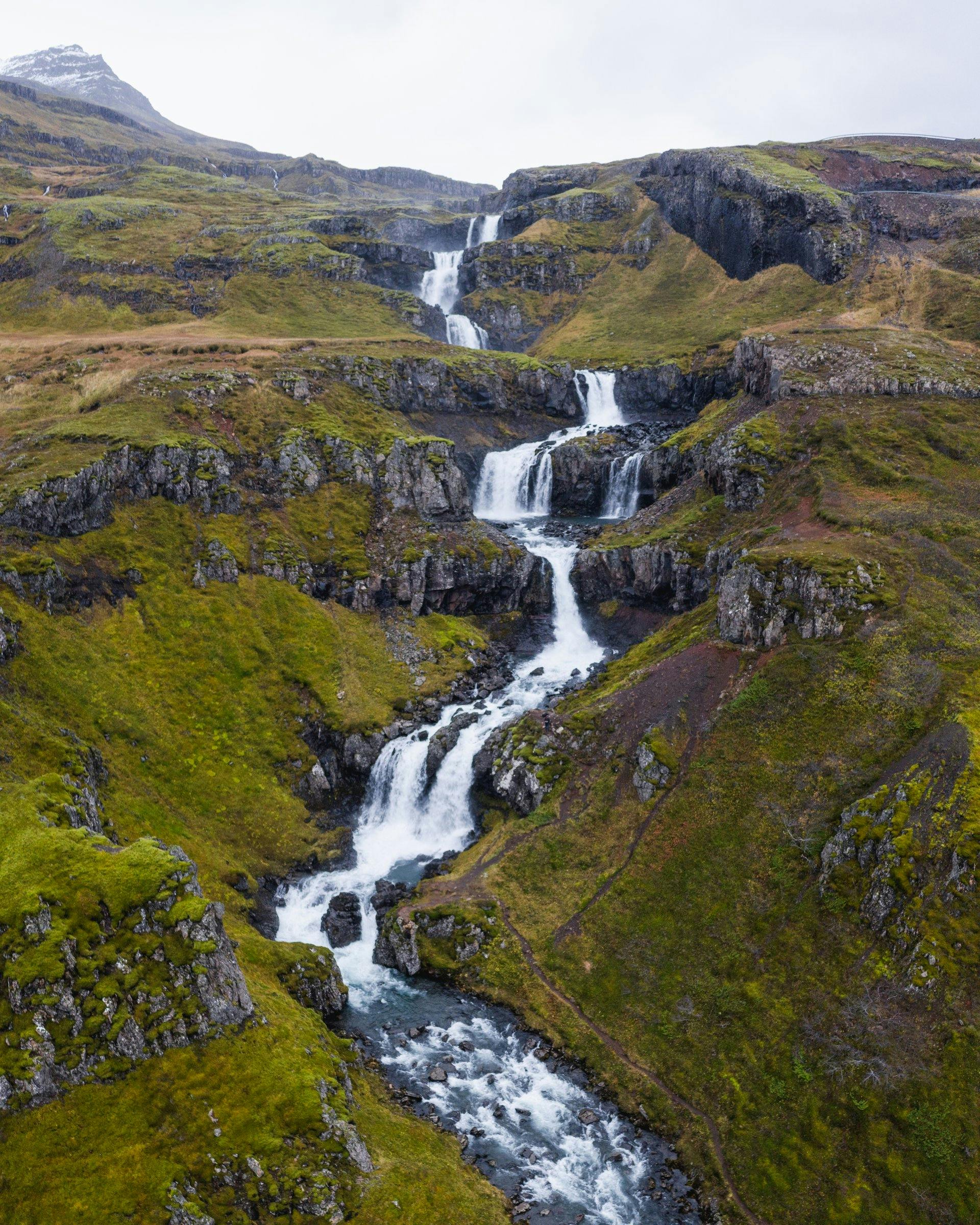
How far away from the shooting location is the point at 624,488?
8638cm

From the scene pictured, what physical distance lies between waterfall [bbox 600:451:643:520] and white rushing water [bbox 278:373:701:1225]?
3176 cm

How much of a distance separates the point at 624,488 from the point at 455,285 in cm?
8184

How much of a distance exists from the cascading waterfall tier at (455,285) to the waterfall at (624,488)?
42.6 metres

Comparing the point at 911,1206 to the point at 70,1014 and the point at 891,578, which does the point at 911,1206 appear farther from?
the point at 891,578

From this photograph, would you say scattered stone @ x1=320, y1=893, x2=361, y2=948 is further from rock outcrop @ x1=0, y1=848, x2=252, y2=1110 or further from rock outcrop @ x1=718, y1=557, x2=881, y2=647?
rock outcrop @ x1=718, y1=557, x2=881, y2=647

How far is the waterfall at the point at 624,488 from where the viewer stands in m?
85.5

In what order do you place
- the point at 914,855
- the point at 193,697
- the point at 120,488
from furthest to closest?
the point at 120,488 < the point at 193,697 < the point at 914,855

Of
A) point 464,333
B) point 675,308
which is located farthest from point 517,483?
point 675,308

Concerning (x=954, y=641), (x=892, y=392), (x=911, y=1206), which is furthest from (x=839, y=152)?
(x=911, y=1206)

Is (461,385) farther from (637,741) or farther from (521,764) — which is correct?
(637,741)

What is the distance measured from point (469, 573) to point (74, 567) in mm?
33604

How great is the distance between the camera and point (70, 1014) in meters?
25.9

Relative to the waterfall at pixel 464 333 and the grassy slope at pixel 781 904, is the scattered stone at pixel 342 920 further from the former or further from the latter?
the waterfall at pixel 464 333

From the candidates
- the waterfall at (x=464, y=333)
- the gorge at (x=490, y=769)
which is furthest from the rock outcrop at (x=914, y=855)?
the waterfall at (x=464, y=333)
